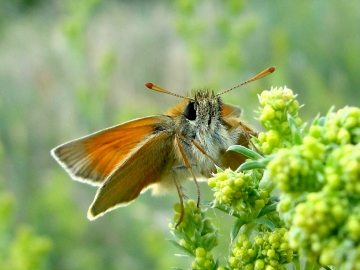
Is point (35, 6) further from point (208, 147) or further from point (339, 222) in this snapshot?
point (339, 222)

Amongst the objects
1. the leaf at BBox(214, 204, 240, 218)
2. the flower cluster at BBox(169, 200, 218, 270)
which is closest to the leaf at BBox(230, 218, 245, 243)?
the leaf at BBox(214, 204, 240, 218)

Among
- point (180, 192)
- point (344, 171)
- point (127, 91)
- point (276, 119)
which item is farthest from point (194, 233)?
point (127, 91)

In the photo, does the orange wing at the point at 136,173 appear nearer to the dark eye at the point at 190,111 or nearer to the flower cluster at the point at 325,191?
the dark eye at the point at 190,111

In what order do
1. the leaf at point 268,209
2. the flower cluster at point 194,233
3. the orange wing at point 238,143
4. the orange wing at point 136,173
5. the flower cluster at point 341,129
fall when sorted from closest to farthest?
the flower cluster at point 341,129, the leaf at point 268,209, the flower cluster at point 194,233, the orange wing at point 238,143, the orange wing at point 136,173

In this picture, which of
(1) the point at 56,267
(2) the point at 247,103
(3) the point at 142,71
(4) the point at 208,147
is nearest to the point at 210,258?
(4) the point at 208,147

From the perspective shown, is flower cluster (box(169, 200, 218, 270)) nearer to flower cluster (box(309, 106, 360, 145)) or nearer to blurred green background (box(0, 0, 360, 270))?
blurred green background (box(0, 0, 360, 270))

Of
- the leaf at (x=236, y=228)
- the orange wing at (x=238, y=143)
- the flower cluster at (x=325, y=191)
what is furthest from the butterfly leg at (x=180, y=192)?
the flower cluster at (x=325, y=191)

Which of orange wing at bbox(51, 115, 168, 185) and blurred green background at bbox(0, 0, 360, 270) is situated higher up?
blurred green background at bbox(0, 0, 360, 270)
